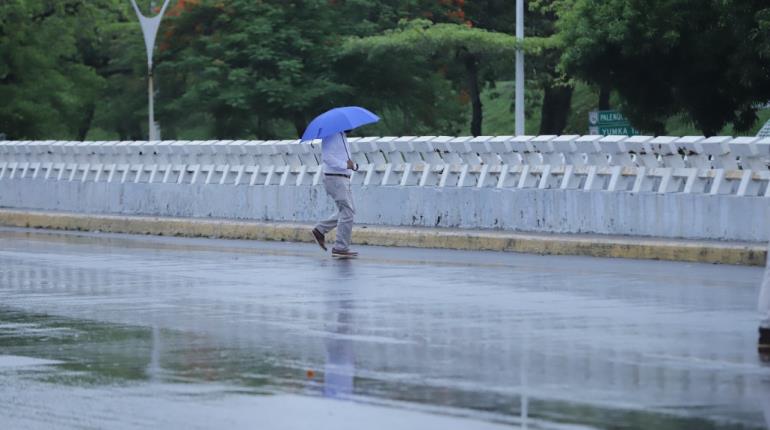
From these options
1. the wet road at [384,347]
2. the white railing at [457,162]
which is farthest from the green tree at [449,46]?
the wet road at [384,347]

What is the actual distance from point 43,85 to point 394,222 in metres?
33.2

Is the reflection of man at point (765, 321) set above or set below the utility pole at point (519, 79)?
below

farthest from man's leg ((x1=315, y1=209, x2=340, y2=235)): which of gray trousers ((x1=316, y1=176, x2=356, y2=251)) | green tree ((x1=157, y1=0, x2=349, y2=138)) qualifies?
green tree ((x1=157, y1=0, x2=349, y2=138))

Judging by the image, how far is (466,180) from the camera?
82.9 ft

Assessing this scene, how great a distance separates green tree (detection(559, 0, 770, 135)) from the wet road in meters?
13.4

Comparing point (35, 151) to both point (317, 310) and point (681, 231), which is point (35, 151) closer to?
point (681, 231)

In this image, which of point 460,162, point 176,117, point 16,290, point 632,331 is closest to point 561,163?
point 460,162

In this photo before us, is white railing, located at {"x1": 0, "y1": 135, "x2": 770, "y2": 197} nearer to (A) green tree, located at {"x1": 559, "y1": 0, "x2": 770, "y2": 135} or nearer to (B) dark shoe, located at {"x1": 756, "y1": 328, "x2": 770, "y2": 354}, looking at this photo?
(A) green tree, located at {"x1": 559, "y1": 0, "x2": 770, "y2": 135}

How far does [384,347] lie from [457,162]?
14.2 m

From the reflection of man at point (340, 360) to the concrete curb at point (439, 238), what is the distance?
701 centimetres

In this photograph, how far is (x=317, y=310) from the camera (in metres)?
14.2

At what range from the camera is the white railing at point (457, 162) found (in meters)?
21.6

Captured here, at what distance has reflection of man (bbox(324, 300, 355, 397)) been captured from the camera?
9703mm

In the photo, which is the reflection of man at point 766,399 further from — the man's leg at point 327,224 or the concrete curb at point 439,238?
the man's leg at point 327,224
